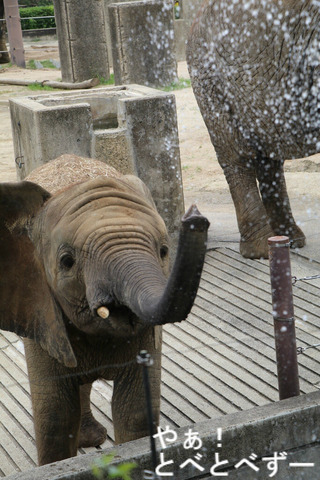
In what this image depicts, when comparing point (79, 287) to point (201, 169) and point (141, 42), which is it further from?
point (141, 42)

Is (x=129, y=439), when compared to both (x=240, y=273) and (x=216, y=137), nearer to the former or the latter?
(x=240, y=273)

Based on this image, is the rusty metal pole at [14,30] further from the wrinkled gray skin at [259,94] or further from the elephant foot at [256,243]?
the elephant foot at [256,243]

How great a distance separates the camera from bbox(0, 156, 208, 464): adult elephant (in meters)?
2.54

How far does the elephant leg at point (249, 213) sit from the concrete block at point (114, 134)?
1.52 feet

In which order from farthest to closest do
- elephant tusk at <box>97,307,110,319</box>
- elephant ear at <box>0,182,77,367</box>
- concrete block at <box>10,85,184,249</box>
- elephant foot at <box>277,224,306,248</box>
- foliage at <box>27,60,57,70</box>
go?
foliage at <box>27,60,57,70</box>, elephant foot at <box>277,224,306,248</box>, concrete block at <box>10,85,184,249</box>, elephant ear at <box>0,182,77,367</box>, elephant tusk at <box>97,307,110,319</box>

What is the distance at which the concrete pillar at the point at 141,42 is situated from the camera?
1334 cm

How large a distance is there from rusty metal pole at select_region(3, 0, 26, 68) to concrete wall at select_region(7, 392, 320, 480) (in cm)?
1597

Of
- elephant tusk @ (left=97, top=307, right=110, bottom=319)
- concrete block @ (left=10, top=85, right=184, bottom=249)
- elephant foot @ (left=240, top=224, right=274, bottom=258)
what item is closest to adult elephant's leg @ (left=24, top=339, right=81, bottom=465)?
elephant tusk @ (left=97, top=307, right=110, bottom=319)

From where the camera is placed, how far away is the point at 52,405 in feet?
10.0

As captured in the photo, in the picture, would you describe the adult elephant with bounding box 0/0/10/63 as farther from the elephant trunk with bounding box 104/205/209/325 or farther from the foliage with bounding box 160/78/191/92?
the elephant trunk with bounding box 104/205/209/325

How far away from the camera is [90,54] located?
15406 mm

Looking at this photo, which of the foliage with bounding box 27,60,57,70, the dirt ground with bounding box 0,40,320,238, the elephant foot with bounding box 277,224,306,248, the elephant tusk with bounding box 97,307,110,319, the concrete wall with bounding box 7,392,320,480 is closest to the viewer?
the elephant tusk with bounding box 97,307,110,319

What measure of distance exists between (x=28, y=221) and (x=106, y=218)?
14.6 inches

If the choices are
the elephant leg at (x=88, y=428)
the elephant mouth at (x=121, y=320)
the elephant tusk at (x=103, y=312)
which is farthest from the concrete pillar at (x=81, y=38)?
the elephant tusk at (x=103, y=312)
